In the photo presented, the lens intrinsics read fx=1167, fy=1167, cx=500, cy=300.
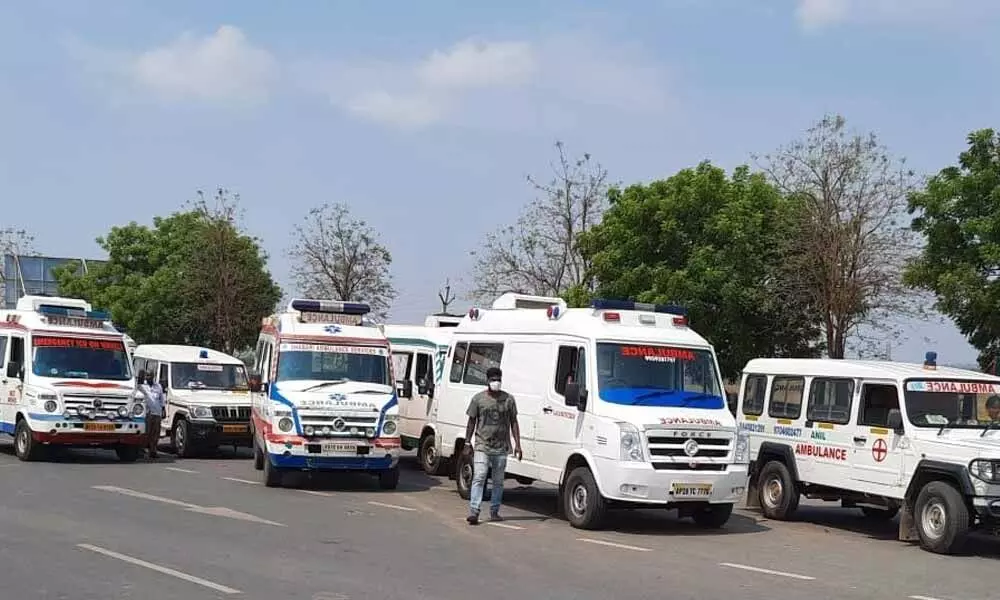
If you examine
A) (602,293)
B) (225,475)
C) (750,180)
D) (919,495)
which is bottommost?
(225,475)

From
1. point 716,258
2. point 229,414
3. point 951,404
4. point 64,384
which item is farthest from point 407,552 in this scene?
point 716,258

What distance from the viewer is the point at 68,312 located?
22219 millimetres

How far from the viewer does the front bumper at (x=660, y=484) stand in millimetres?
13344

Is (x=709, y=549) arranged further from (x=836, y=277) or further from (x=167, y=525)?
(x=836, y=277)

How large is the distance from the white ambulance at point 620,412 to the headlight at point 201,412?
913 cm

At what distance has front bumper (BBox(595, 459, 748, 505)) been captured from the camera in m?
13.3

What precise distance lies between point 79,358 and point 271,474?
19.4ft

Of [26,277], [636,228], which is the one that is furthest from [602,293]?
[26,277]

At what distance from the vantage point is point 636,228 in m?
34.3

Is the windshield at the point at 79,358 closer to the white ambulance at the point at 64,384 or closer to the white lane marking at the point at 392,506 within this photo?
the white ambulance at the point at 64,384

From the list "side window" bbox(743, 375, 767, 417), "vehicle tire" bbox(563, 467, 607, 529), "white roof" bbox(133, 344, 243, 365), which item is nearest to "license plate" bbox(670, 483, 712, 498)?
"vehicle tire" bbox(563, 467, 607, 529)

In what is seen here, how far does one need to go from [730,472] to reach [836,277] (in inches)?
702

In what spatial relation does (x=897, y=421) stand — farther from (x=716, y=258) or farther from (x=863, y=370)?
(x=716, y=258)

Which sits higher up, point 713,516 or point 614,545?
point 713,516
